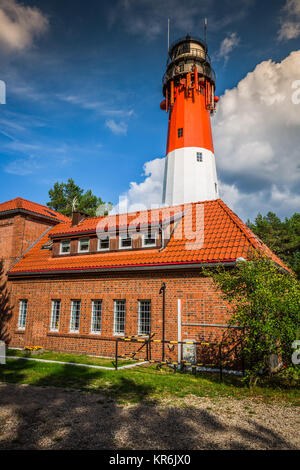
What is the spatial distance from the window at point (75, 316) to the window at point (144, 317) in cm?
380

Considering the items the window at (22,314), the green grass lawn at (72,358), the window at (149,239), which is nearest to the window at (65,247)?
the window at (22,314)

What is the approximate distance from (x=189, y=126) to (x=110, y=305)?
16285 millimetres

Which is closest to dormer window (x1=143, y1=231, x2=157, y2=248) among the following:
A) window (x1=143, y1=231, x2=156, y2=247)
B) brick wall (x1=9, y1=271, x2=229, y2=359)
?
window (x1=143, y1=231, x2=156, y2=247)

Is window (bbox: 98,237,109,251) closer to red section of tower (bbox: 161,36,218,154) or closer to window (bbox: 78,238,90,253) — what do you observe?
window (bbox: 78,238,90,253)

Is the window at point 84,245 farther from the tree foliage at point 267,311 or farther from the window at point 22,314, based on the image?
the tree foliage at point 267,311

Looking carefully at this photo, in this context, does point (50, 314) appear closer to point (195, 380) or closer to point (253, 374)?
Result: point (195, 380)

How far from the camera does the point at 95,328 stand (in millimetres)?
15047

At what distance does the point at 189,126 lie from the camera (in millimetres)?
24375

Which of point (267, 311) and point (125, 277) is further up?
point (125, 277)

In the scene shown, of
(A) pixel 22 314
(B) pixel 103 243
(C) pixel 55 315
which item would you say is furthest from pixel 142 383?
(A) pixel 22 314

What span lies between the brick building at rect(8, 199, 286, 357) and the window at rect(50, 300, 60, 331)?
0.05 m

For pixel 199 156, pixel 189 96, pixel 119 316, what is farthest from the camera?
pixel 189 96

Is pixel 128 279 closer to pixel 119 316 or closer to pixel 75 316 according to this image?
pixel 119 316

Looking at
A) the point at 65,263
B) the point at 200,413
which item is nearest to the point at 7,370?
the point at 65,263
